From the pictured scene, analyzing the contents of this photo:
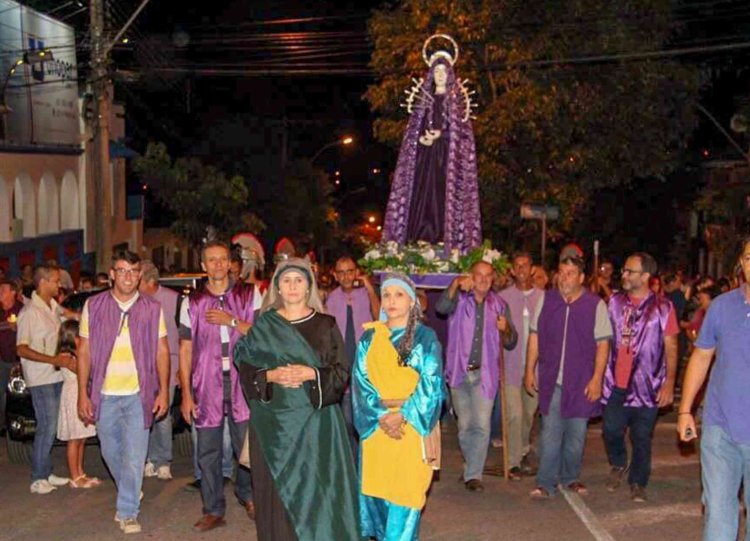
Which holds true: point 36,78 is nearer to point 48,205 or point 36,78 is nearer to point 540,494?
point 48,205

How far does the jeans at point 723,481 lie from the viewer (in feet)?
21.3

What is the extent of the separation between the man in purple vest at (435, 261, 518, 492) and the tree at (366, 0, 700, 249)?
558 inches

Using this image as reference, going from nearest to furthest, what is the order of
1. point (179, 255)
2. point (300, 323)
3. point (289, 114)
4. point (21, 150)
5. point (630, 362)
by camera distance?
point (300, 323) < point (630, 362) < point (21, 150) < point (179, 255) < point (289, 114)

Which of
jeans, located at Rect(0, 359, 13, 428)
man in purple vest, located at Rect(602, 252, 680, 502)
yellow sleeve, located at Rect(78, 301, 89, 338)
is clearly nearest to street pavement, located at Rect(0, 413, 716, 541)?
man in purple vest, located at Rect(602, 252, 680, 502)

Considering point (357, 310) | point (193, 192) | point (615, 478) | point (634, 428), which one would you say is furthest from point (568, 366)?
point (193, 192)

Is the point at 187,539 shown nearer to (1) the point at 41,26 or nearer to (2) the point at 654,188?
(1) the point at 41,26

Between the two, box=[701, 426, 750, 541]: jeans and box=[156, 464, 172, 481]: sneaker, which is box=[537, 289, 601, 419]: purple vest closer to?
box=[701, 426, 750, 541]: jeans

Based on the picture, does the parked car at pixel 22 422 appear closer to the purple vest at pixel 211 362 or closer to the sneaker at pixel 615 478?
the purple vest at pixel 211 362

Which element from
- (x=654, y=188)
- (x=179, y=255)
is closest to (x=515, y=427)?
(x=654, y=188)

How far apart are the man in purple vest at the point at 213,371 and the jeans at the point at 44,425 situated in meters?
1.84

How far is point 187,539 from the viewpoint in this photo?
8.35m

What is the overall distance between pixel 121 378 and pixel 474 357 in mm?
3060

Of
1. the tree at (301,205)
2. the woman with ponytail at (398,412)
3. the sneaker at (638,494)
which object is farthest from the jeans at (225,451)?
the tree at (301,205)

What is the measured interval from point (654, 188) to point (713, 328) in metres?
36.6
